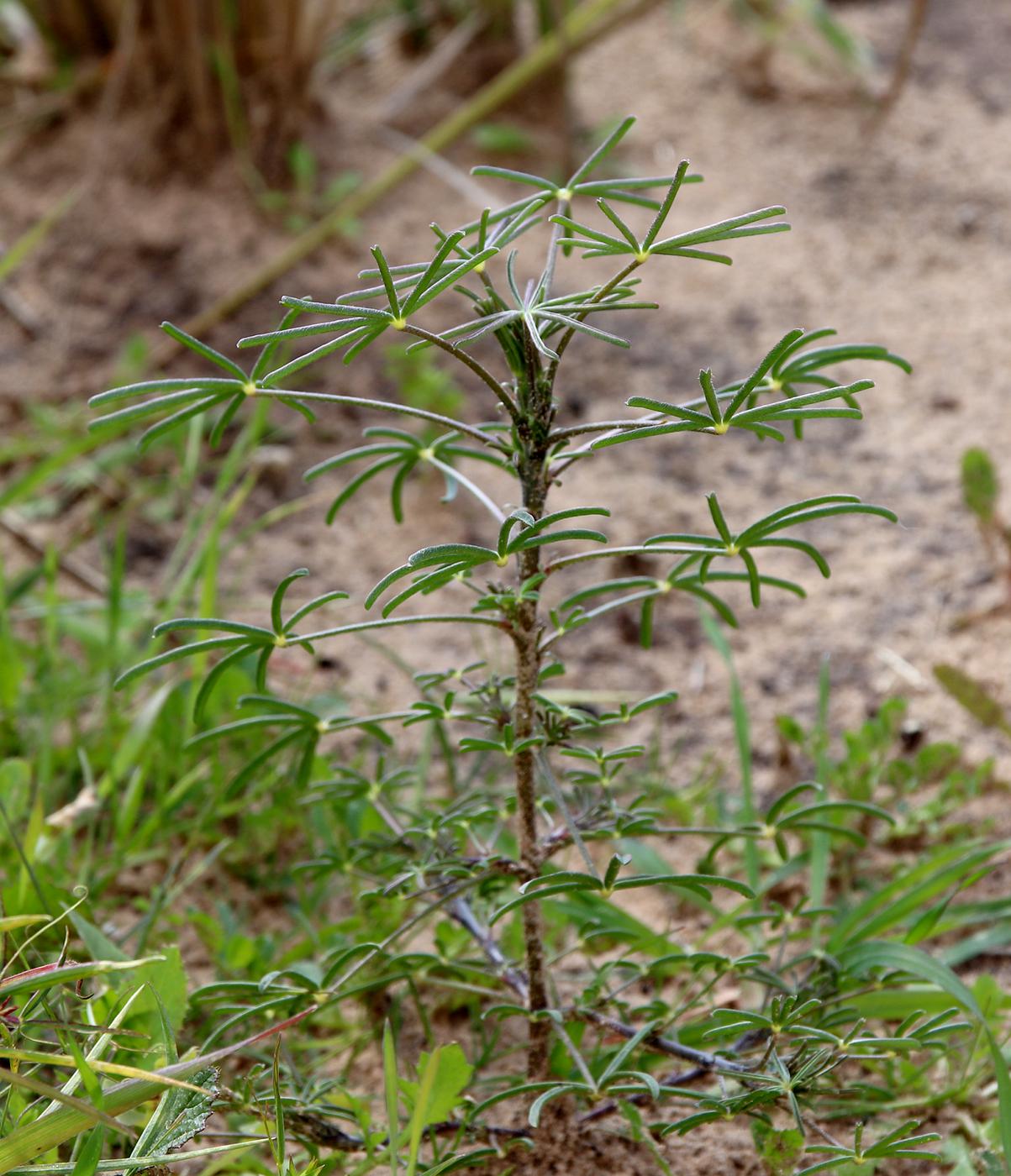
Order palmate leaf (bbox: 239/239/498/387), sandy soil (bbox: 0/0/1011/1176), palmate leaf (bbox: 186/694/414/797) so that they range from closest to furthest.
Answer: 1. palmate leaf (bbox: 239/239/498/387)
2. palmate leaf (bbox: 186/694/414/797)
3. sandy soil (bbox: 0/0/1011/1176)

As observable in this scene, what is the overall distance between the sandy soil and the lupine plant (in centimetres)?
42

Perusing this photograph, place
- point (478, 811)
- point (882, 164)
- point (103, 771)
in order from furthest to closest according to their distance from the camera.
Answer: point (882, 164) < point (103, 771) < point (478, 811)

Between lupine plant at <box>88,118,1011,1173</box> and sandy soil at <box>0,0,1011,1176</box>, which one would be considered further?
sandy soil at <box>0,0,1011,1176</box>

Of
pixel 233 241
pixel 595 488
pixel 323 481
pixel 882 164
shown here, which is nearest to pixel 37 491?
pixel 323 481

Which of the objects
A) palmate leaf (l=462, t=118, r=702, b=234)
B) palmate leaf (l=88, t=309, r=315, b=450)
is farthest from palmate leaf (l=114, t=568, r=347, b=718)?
palmate leaf (l=462, t=118, r=702, b=234)

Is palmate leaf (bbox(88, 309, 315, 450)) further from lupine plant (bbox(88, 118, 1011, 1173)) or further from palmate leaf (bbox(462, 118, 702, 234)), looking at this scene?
palmate leaf (bbox(462, 118, 702, 234))

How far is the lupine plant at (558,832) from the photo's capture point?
0.91 meters

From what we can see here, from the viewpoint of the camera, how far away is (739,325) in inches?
101

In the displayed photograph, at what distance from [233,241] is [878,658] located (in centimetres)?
166

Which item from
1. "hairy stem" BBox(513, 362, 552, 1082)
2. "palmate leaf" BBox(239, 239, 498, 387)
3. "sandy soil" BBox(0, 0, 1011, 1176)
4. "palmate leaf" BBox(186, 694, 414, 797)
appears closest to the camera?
"palmate leaf" BBox(239, 239, 498, 387)

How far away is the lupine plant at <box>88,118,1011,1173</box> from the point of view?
0.91m

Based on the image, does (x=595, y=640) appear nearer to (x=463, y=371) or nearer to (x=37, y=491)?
(x=463, y=371)

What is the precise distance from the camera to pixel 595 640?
1985 mm

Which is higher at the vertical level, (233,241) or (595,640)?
(233,241)
